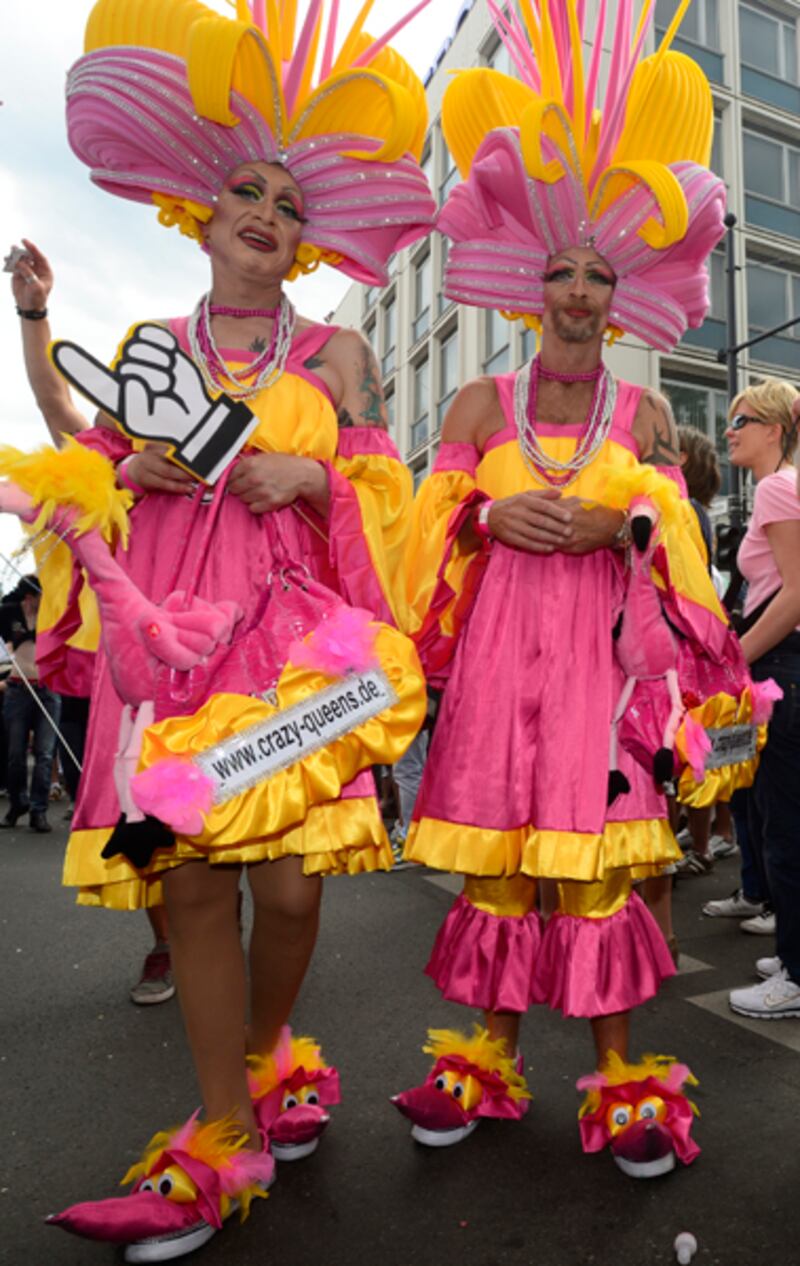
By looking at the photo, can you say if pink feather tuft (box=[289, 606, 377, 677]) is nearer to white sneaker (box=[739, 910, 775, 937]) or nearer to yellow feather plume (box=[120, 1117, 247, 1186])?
yellow feather plume (box=[120, 1117, 247, 1186])

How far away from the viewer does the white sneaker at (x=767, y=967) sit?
293cm

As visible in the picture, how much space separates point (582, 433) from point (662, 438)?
0.19m

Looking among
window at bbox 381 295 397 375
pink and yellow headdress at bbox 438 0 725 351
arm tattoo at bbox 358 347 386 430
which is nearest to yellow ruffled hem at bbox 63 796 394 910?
arm tattoo at bbox 358 347 386 430

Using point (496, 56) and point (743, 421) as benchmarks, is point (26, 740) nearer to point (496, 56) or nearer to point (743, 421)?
point (743, 421)

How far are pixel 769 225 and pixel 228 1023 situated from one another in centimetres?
1674

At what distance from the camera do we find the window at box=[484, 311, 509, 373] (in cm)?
1473

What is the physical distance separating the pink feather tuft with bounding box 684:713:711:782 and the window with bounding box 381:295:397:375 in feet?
65.7

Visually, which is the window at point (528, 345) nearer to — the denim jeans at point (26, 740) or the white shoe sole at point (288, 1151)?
the denim jeans at point (26, 740)

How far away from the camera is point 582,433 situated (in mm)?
2006

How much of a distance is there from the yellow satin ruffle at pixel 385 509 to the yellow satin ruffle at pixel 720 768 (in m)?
0.62

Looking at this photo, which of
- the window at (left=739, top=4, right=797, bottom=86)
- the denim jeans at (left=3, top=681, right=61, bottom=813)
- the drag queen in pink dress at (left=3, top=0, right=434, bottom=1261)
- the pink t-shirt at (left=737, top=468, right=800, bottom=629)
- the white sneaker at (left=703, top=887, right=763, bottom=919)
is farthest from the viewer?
the window at (left=739, top=4, right=797, bottom=86)

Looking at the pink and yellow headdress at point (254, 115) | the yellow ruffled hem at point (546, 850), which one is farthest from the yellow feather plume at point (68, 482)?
the yellow ruffled hem at point (546, 850)

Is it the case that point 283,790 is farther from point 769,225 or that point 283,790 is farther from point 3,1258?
point 769,225

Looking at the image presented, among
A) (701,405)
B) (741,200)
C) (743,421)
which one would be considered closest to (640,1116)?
(743,421)
